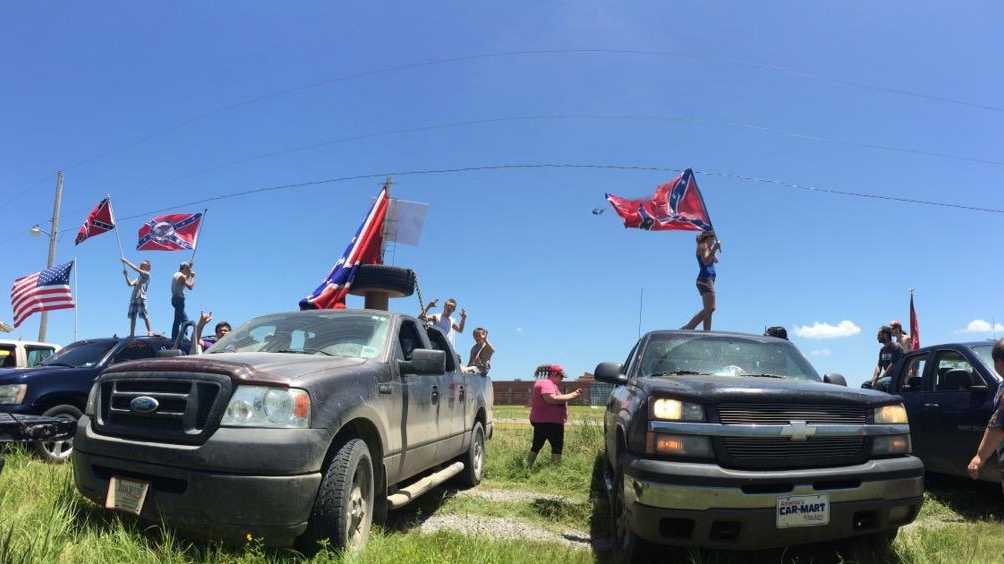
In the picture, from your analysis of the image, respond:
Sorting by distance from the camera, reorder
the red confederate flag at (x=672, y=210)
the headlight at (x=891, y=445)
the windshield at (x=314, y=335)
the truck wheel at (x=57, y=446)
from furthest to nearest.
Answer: the red confederate flag at (x=672, y=210), the truck wheel at (x=57, y=446), the windshield at (x=314, y=335), the headlight at (x=891, y=445)

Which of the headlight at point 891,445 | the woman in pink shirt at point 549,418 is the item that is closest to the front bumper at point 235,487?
the headlight at point 891,445

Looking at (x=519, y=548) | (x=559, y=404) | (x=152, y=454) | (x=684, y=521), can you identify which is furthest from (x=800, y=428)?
(x=559, y=404)

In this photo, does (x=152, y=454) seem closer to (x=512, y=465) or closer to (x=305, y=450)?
(x=305, y=450)

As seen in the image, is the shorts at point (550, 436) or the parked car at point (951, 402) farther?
the shorts at point (550, 436)

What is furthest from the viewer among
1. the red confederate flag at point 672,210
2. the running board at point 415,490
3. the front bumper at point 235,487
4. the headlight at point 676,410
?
the red confederate flag at point 672,210

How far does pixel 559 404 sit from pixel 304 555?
196 inches

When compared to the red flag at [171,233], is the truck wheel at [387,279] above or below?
below

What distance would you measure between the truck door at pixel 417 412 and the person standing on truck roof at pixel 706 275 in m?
5.15

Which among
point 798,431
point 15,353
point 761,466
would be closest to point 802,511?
point 761,466

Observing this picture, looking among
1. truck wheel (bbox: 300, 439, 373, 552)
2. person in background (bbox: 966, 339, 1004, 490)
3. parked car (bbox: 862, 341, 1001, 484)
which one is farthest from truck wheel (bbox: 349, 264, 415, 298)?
person in background (bbox: 966, 339, 1004, 490)

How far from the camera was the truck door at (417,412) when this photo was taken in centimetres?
490

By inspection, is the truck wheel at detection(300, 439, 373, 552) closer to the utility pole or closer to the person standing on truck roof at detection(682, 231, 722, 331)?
the person standing on truck roof at detection(682, 231, 722, 331)

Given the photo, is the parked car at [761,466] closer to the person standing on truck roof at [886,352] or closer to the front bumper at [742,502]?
the front bumper at [742,502]

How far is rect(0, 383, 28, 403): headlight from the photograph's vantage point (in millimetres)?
6945
